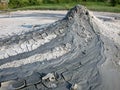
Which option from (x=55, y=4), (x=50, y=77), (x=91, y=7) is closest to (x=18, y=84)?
(x=50, y=77)

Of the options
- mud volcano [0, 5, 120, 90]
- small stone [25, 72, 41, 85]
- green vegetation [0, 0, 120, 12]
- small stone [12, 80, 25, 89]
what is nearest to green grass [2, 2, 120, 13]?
green vegetation [0, 0, 120, 12]

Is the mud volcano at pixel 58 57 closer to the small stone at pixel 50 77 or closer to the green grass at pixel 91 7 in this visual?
the small stone at pixel 50 77

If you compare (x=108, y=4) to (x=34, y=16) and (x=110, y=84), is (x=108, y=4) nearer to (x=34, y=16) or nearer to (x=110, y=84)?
(x=34, y=16)

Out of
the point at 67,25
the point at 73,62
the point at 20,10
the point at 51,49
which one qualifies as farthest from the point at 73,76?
the point at 20,10

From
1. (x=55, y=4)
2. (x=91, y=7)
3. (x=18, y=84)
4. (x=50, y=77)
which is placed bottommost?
(x=55, y=4)

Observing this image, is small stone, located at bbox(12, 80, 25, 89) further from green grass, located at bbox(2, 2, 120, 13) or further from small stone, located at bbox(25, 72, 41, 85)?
green grass, located at bbox(2, 2, 120, 13)

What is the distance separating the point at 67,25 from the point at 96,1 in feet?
66.2

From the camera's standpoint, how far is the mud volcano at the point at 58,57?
9945 millimetres

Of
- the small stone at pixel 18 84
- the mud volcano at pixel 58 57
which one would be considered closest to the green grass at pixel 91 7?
the mud volcano at pixel 58 57

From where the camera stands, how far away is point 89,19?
13625 mm

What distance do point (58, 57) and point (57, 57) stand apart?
4 centimetres

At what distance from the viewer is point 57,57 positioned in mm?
11734

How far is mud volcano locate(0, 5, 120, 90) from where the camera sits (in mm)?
9945

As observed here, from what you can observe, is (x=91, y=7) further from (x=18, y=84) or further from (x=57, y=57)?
(x=18, y=84)
